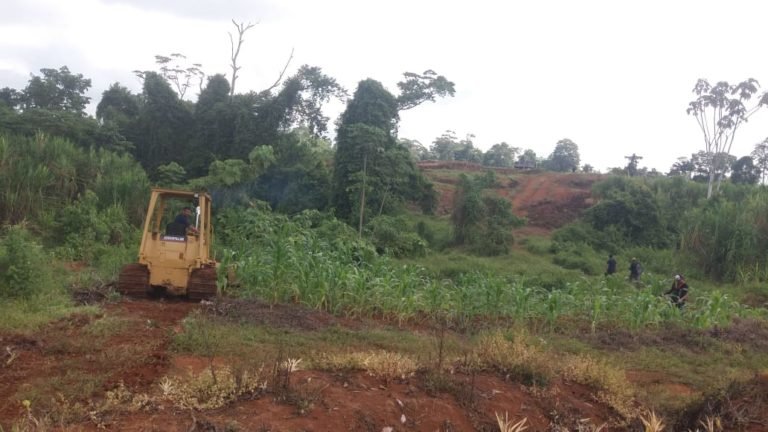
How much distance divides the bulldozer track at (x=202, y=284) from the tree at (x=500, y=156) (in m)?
49.6

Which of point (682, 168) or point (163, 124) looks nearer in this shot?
point (163, 124)

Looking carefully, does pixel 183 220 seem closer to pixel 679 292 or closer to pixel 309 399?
pixel 309 399

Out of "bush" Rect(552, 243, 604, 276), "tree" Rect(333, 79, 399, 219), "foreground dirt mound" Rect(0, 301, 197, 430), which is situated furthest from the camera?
"tree" Rect(333, 79, 399, 219)

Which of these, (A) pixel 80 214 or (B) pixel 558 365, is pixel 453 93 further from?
(B) pixel 558 365

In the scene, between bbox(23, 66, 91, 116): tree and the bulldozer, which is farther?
bbox(23, 66, 91, 116): tree

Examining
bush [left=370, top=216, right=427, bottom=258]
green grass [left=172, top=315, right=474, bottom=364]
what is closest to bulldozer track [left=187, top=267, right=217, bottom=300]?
green grass [left=172, top=315, right=474, bottom=364]

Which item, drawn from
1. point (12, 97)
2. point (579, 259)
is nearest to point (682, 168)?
point (579, 259)

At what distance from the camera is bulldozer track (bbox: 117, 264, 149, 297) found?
421 inches

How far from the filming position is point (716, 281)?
22.2 m

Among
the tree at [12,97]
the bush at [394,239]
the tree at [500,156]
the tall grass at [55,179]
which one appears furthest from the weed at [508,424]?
the tree at [500,156]

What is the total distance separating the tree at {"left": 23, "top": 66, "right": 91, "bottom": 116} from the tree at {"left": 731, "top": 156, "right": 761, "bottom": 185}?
4174 centimetres

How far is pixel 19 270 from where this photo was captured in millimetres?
9672

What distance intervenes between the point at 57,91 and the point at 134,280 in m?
31.2

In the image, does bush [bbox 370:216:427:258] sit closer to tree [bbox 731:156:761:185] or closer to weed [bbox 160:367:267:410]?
weed [bbox 160:367:267:410]
